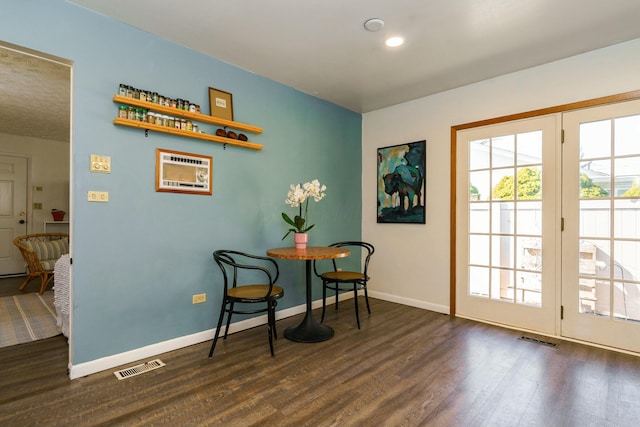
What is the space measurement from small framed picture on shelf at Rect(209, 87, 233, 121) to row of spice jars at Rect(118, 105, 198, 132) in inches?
9.6

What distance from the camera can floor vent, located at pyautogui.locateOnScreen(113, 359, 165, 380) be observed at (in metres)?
2.26

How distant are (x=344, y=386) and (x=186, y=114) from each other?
2420 millimetres

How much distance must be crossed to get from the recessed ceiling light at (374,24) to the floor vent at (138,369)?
3011 millimetres

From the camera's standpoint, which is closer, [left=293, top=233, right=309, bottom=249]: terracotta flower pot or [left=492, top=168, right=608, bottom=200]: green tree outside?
[left=492, top=168, right=608, bottom=200]: green tree outside

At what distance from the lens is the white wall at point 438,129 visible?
111 inches

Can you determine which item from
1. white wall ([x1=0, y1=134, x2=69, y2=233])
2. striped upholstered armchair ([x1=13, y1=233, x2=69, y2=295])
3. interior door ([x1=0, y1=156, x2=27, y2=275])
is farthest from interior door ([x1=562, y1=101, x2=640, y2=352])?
interior door ([x1=0, y1=156, x2=27, y2=275])

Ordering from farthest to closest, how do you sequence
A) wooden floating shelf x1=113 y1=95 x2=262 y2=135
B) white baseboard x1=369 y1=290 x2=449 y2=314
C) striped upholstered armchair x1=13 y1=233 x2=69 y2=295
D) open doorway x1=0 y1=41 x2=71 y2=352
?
1. open doorway x1=0 y1=41 x2=71 y2=352
2. striped upholstered armchair x1=13 y1=233 x2=69 y2=295
3. white baseboard x1=369 y1=290 x2=449 y2=314
4. wooden floating shelf x1=113 y1=95 x2=262 y2=135

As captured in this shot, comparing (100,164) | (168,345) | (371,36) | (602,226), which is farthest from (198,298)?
(602,226)

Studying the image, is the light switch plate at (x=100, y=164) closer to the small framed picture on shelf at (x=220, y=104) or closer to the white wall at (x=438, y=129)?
the small framed picture on shelf at (x=220, y=104)

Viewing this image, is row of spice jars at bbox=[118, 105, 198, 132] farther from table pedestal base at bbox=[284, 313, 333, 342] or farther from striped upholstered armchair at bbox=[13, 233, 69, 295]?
striped upholstered armchair at bbox=[13, 233, 69, 295]

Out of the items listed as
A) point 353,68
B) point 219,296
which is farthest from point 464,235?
point 219,296

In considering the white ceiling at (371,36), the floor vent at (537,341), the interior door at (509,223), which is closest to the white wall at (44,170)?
the white ceiling at (371,36)

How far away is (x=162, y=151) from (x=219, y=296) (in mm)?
1381

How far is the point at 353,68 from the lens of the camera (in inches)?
126
